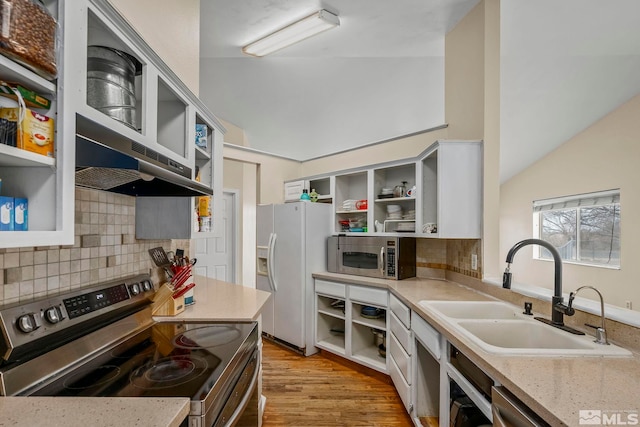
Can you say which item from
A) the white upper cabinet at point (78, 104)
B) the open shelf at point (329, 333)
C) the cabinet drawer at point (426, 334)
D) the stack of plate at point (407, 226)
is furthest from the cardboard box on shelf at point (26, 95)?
the open shelf at point (329, 333)

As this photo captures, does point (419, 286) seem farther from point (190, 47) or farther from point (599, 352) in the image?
point (190, 47)

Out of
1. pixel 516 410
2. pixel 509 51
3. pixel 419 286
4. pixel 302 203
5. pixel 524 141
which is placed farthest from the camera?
pixel 524 141

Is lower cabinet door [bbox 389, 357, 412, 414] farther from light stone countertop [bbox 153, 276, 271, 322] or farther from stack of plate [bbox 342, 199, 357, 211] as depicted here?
stack of plate [bbox 342, 199, 357, 211]

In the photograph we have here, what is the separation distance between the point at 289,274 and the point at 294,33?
7.57 feet

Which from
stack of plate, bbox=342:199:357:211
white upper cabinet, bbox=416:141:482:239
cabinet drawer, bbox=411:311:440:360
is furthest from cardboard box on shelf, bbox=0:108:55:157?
stack of plate, bbox=342:199:357:211

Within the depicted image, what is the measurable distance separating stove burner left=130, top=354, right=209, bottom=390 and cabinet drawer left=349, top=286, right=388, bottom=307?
6.02 ft

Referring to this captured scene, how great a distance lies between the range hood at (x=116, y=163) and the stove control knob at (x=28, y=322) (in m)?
0.49

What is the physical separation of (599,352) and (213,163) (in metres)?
2.20

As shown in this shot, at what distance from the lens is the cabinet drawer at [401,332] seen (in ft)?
7.02

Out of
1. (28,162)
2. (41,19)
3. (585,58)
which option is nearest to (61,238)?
(28,162)

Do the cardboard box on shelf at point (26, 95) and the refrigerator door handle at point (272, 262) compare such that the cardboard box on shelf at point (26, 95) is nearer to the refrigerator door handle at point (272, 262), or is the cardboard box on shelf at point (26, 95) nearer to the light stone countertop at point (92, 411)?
the light stone countertop at point (92, 411)

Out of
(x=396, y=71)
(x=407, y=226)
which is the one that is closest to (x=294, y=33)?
(x=396, y=71)

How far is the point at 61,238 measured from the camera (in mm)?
848

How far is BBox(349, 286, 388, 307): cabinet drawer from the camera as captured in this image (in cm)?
271
